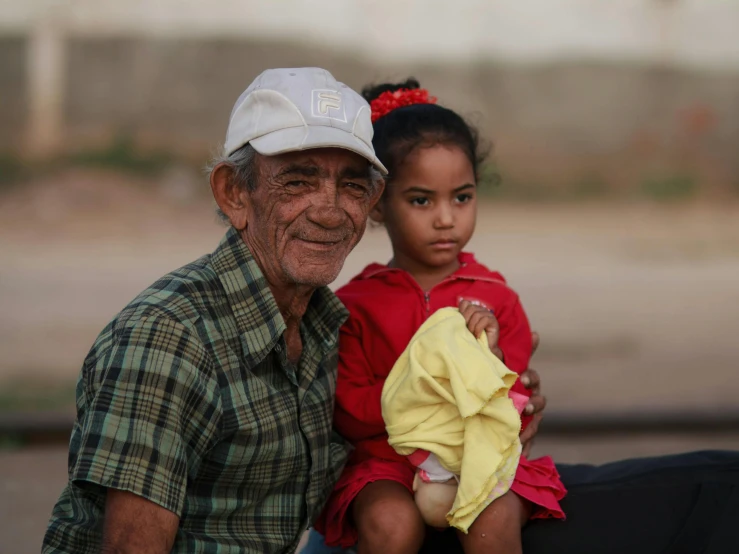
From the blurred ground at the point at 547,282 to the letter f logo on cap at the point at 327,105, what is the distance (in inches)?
157

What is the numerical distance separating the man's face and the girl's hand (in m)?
0.37

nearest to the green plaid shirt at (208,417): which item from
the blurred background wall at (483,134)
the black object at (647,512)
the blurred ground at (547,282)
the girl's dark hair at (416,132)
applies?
the black object at (647,512)

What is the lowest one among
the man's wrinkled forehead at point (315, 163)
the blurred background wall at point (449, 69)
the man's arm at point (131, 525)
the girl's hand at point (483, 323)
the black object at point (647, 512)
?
the black object at point (647, 512)

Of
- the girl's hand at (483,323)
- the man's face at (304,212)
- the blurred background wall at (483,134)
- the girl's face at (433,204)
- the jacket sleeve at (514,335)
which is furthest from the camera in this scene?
the blurred background wall at (483,134)

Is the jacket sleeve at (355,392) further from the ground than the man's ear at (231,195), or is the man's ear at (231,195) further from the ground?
the man's ear at (231,195)

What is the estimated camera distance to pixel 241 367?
2486 mm

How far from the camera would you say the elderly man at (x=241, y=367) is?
2.25 m

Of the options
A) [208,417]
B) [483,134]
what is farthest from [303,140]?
[483,134]

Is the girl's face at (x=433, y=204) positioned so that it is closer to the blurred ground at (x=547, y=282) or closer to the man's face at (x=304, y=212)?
the man's face at (x=304, y=212)

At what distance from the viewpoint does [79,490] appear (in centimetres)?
238

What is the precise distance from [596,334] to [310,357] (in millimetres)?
6595

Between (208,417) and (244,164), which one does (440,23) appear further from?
(208,417)

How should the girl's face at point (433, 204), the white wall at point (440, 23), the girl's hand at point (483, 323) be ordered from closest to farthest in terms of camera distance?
1. the girl's hand at point (483, 323)
2. the girl's face at point (433, 204)
3. the white wall at point (440, 23)

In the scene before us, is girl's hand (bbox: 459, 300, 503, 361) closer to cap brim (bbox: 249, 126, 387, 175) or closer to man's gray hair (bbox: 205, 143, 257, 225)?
cap brim (bbox: 249, 126, 387, 175)
